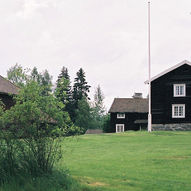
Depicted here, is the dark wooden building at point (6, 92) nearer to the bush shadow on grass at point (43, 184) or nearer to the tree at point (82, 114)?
the bush shadow on grass at point (43, 184)

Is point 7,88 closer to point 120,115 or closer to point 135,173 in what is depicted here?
point 135,173

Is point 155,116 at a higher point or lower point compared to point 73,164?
higher

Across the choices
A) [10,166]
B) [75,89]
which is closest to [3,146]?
[10,166]

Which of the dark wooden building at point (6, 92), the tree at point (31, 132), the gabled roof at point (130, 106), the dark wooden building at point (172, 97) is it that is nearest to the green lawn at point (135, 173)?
the tree at point (31, 132)

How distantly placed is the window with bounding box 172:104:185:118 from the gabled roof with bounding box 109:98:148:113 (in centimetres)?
1046

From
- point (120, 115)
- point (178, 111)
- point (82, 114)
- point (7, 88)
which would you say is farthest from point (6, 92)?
point (82, 114)

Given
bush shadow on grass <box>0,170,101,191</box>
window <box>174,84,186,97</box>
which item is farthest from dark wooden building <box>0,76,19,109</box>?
window <box>174,84,186,97</box>

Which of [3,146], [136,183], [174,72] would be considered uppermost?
[174,72]

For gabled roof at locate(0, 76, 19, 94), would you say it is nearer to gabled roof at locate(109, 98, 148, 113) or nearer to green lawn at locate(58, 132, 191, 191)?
green lawn at locate(58, 132, 191, 191)

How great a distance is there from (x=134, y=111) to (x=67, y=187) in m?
43.7

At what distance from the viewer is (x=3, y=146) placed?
9492 millimetres

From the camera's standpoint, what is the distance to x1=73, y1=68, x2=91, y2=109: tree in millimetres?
75688

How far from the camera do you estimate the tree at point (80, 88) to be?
75.7 metres

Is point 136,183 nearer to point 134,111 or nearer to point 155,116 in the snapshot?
point 155,116
